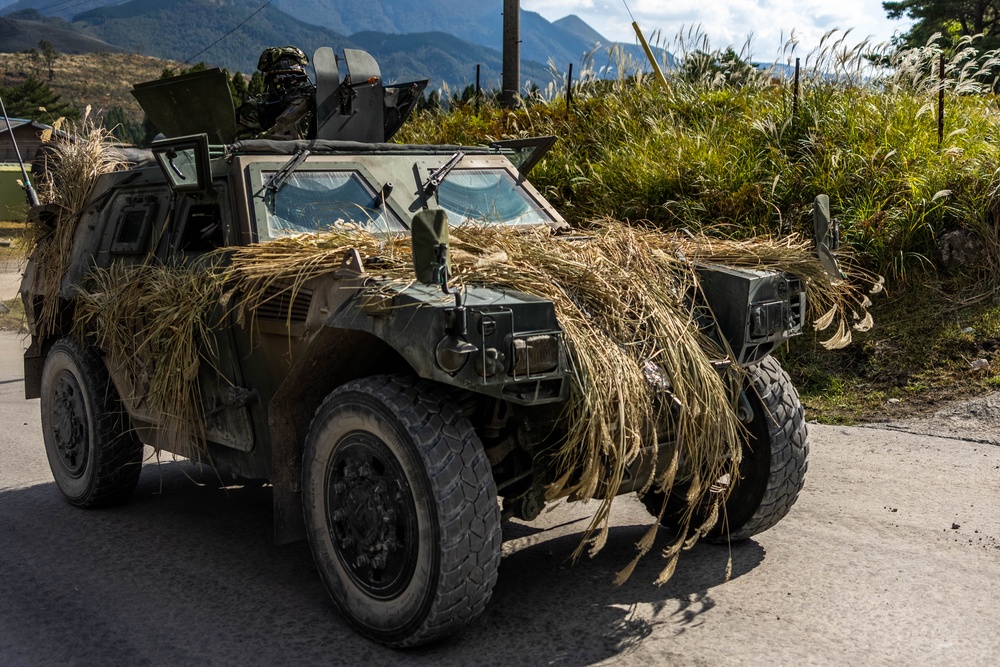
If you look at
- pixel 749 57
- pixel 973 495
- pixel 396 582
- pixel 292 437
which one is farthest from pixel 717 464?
pixel 749 57

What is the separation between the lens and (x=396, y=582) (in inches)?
154

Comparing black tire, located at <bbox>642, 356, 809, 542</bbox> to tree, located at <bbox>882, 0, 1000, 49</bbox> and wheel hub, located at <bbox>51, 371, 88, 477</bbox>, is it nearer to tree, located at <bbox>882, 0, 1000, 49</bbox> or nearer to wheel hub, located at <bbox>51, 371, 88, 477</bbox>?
wheel hub, located at <bbox>51, 371, 88, 477</bbox>

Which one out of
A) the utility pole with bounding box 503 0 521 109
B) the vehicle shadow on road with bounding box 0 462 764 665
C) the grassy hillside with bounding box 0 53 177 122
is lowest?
the vehicle shadow on road with bounding box 0 462 764 665

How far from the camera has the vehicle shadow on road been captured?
400cm

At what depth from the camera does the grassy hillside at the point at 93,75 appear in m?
84.8

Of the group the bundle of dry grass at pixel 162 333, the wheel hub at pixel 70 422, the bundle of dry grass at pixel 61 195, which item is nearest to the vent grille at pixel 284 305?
the bundle of dry grass at pixel 162 333

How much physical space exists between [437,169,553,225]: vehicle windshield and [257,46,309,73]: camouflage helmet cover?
172 cm

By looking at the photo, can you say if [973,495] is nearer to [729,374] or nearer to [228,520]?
[729,374]

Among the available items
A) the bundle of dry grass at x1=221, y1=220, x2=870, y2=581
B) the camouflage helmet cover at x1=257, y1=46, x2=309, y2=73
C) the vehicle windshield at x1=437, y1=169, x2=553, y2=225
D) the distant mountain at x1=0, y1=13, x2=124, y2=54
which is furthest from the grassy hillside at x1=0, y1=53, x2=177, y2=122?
the bundle of dry grass at x1=221, y1=220, x2=870, y2=581

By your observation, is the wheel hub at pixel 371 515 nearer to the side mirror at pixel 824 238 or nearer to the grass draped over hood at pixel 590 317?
the grass draped over hood at pixel 590 317

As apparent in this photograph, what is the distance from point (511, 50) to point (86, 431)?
30.0ft

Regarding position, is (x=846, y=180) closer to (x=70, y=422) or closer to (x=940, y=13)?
(x=70, y=422)

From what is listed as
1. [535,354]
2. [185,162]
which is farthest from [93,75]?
[535,354]

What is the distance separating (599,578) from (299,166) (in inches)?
93.9
